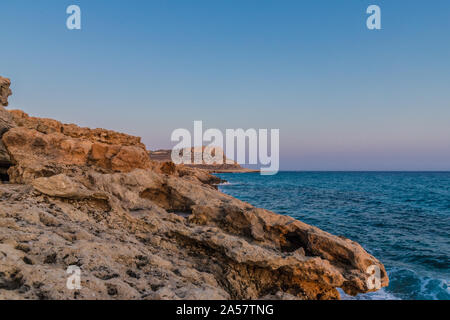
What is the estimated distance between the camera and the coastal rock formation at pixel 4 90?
11.2 meters

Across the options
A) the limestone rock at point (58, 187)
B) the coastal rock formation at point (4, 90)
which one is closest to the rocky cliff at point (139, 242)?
the limestone rock at point (58, 187)

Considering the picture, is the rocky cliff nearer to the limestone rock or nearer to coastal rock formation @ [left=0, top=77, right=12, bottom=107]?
the limestone rock

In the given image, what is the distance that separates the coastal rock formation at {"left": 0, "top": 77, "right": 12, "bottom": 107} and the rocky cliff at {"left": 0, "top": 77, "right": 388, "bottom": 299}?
2.75m

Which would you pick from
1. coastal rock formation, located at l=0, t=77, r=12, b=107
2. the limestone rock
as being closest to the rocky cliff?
the limestone rock

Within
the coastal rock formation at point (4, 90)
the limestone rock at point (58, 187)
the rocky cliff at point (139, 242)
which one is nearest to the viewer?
the rocky cliff at point (139, 242)

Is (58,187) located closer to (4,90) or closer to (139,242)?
(139,242)

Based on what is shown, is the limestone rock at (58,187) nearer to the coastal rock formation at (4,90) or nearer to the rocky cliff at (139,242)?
the rocky cliff at (139,242)

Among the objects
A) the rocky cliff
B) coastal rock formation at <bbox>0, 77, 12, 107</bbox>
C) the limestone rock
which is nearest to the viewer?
the rocky cliff

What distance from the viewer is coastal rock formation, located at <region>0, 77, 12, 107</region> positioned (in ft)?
36.6

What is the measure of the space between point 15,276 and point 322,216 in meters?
19.2

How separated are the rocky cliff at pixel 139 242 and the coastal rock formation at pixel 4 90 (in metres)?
2.75

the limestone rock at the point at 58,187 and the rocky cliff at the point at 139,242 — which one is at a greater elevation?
the limestone rock at the point at 58,187

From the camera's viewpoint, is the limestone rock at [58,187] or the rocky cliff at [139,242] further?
the limestone rock at [58,187]
